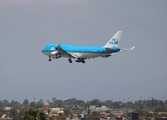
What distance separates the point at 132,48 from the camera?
148500mm

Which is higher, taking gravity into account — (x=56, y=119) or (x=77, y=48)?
(x=77, y=48)

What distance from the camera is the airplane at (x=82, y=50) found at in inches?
6048

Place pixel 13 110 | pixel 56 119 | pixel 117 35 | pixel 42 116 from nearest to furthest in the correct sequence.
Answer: pixel 42 116 → pixel 56 119 → pixel 117 35 → pixel 13 110

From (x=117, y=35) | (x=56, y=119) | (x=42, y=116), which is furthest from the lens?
(x=117, y=35)

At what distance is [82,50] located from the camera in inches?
6240

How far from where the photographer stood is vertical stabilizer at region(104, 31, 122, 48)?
510 feet

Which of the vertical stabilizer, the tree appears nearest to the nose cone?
the vertical stabilizer

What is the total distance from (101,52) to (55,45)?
16.3m

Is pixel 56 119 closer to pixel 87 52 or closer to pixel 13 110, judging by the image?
pixel 87 52

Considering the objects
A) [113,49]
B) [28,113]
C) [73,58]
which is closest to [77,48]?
[73,58]

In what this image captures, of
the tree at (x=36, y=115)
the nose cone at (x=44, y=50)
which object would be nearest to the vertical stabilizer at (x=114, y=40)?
the nose cone at (x=44, y=50)

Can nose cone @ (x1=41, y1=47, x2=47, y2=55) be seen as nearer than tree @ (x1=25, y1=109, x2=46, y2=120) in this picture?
No

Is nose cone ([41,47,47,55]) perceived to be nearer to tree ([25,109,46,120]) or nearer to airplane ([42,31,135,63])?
airplane ([42,31,135,63])

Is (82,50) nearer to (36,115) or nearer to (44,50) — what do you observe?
(44,50)
